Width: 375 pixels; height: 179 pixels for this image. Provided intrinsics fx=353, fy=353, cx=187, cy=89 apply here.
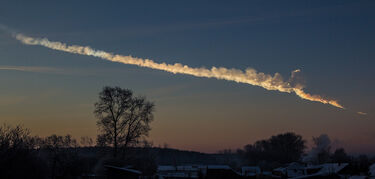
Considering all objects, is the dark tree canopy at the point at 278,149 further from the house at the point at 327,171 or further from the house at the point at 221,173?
the house at the point at 221,173

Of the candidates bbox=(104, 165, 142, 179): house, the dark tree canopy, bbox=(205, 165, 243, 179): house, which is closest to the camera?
bbox=(104, 165, 142, 179): house

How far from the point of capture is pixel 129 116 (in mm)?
49938

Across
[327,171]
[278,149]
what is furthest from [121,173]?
[278,149]

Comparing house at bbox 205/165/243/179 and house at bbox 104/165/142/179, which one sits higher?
house at bbox 104/165/142/179

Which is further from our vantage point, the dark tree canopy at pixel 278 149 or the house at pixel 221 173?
the dark tree canopy at pixel 278 149

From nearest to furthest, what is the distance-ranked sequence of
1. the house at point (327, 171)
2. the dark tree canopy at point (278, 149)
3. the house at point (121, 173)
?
1. the house at point (121, 173)
2. the house at point (327, 171)
3. the dark tree canopy at point (278, 149)

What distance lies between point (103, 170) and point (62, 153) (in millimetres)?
16051

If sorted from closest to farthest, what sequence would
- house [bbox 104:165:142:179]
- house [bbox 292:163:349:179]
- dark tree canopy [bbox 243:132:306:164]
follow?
house [bbox 104:165:142:179] → house [bbox 292:163:349:179] → dark tree canopy [bbox 243:132:306:164]

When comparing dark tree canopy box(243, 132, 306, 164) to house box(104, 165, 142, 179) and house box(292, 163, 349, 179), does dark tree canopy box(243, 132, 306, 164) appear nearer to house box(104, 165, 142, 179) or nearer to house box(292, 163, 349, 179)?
house box(292, 163, 349, 179)

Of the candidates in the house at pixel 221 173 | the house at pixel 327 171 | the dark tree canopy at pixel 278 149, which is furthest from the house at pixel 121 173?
the dark tree canopy at pixel 278 149

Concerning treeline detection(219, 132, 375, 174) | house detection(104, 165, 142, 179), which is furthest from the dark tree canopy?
house detection(104, 165, 142, 179)

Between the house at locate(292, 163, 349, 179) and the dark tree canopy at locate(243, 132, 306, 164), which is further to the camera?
the dark tree canopy at locate(243, 132, 306, 164)

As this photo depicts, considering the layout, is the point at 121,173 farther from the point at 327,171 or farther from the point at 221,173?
the point at 327,171

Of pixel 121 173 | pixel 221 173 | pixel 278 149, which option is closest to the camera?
pixel 121 173
